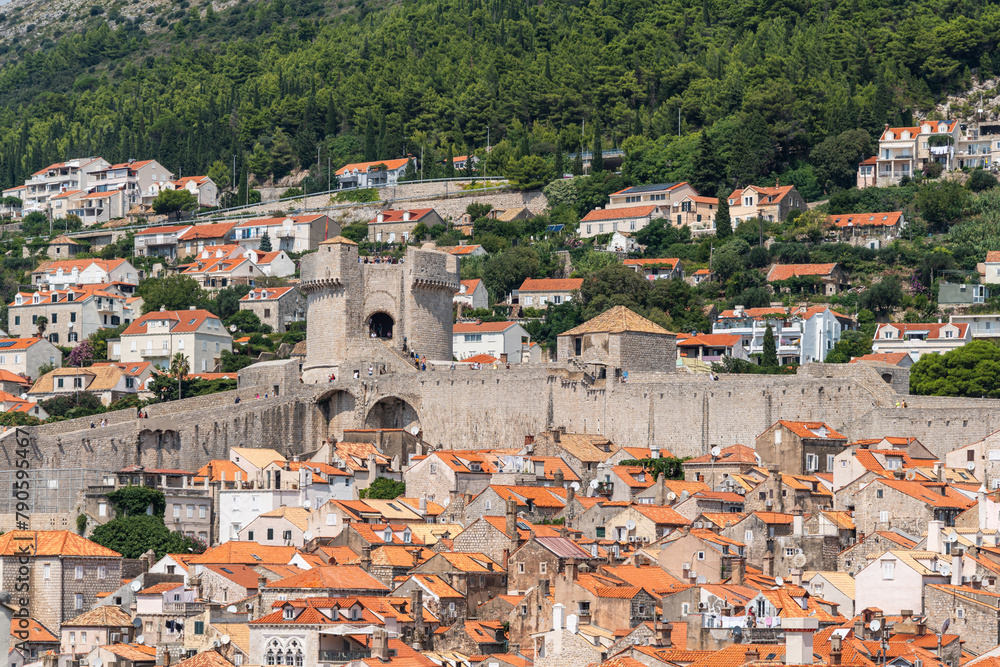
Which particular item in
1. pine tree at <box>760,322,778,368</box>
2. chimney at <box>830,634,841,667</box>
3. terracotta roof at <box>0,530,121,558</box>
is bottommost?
chimney at <box>830,634,841,667</box>

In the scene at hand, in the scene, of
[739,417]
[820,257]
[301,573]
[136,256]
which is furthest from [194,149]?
[301,573]

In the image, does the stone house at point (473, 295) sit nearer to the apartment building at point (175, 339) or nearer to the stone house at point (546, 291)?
the stone house at point (546, 291)

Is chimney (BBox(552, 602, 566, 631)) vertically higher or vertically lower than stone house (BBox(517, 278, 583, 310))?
lower

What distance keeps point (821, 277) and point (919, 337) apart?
8560 mm

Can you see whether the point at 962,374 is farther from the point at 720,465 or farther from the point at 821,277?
the point at 821,277

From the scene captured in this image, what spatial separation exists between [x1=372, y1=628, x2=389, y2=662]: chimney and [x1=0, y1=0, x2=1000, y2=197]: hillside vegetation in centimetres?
6603

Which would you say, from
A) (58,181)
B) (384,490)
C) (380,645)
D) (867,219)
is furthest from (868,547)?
(58,181)

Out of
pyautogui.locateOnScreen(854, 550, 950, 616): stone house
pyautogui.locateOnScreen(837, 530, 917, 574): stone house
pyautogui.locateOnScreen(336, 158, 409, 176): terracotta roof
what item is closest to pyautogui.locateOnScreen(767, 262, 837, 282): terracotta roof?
pyautogui.locateOnScreen(336, 158, 409, 176): terracotta roof

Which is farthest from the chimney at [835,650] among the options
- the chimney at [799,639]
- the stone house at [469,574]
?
the stone house at [469,574]

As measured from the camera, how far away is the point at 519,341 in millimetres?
85000

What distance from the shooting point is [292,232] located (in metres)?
108

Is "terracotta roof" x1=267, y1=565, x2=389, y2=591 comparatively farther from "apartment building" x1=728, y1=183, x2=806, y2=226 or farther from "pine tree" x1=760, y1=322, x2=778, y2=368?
"apartment building" x1=728, y1=183, x2=806, y2=226

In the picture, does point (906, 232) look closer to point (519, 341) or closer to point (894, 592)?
point (519, 341)

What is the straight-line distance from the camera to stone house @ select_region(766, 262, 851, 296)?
8644cm
